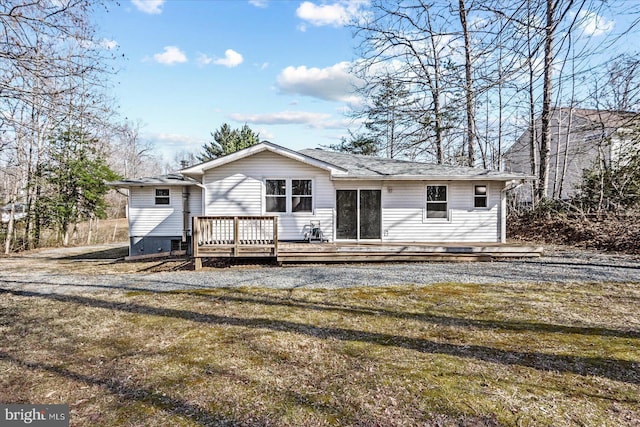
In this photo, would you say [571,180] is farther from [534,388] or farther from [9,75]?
[9,75]

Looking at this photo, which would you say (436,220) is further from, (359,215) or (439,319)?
(439,319)

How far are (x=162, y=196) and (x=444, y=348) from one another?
12040mm

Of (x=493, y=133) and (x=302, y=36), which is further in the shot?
(x=493, y=133)

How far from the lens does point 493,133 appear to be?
22.4m

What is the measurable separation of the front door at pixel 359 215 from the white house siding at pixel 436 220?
0.24 meters

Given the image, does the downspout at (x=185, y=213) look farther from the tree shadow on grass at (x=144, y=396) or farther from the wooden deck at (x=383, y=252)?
the tree shadow on grass at (x=144, y=396)

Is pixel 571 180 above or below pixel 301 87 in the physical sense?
below

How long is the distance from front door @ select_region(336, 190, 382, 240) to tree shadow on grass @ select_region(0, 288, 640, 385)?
6.67 m

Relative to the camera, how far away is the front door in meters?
11.2

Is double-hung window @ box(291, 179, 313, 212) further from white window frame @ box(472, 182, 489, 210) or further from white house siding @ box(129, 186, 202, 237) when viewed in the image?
white window frame @ box(472, 182, 489, 210)

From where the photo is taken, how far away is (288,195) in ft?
35.5

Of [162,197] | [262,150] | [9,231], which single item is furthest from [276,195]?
[9,231]

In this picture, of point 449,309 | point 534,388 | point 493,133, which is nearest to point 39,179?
point 449,309

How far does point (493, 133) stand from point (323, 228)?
1705 centimetres
